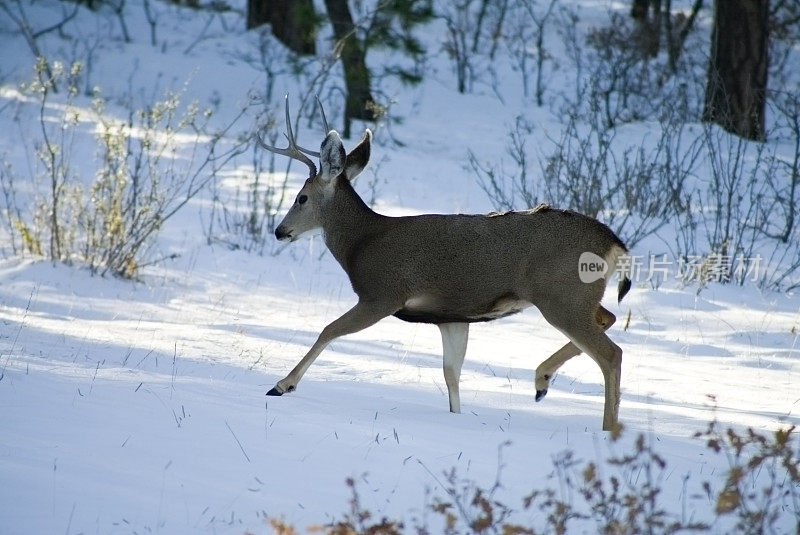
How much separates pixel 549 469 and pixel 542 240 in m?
1.62

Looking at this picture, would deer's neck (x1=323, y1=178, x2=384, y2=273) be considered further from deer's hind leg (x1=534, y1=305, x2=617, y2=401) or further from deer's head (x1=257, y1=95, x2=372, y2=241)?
deer's hind leg (x1=534, y1=305, x2=617, y2=401)

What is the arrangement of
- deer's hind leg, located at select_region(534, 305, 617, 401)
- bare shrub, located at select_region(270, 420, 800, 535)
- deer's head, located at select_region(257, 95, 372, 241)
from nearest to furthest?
bare shrub, located at select_region(270, 420, 800, 535), deer's hind leg, located at select_region(534, 305, 617, 401), deer's head, located at select_region(257, 95, 372, 241)

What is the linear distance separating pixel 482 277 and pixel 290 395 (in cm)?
128

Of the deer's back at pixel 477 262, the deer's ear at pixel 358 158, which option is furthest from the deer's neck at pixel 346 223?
the deer's back at pixel 477 262

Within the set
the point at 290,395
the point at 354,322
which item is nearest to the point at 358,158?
the point at 354,322

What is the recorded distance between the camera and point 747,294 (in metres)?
11.3

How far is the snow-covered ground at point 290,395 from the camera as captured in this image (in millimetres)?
4488

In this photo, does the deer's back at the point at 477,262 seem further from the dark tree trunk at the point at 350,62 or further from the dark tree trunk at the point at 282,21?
the dark tree trunk at the point at 282,21

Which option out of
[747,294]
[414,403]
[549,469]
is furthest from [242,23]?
[549,469]

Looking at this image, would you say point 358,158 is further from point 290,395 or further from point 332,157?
point 290,395

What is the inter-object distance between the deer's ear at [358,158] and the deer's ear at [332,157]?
4.3 inches
